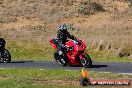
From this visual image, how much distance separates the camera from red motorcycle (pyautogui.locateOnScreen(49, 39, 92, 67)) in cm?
2014

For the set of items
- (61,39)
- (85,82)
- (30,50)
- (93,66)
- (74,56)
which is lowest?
(30,50)

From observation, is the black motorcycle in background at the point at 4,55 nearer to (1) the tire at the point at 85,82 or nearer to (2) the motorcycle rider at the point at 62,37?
(2) the motorcycle rider at the point at 62,37

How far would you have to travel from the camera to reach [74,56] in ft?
67.7

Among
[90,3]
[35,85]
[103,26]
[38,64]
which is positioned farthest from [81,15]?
[35,85]

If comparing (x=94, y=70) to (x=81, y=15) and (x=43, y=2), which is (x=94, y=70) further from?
(x=43, y=2)

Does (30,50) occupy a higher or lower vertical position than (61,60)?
lower

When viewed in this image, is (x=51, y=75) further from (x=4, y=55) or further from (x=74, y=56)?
(x=4, y=55)

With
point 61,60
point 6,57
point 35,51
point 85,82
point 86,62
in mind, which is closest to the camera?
point 85,82

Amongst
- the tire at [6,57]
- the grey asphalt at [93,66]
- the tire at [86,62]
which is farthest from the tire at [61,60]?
the tire at [6,57]

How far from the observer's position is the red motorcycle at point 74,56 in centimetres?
2014

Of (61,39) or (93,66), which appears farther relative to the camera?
(61,39)

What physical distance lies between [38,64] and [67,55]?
1.43 m

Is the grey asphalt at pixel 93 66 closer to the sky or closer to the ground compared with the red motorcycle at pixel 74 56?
closer to the ground

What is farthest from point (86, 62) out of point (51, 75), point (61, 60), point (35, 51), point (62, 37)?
point (35, 51)
